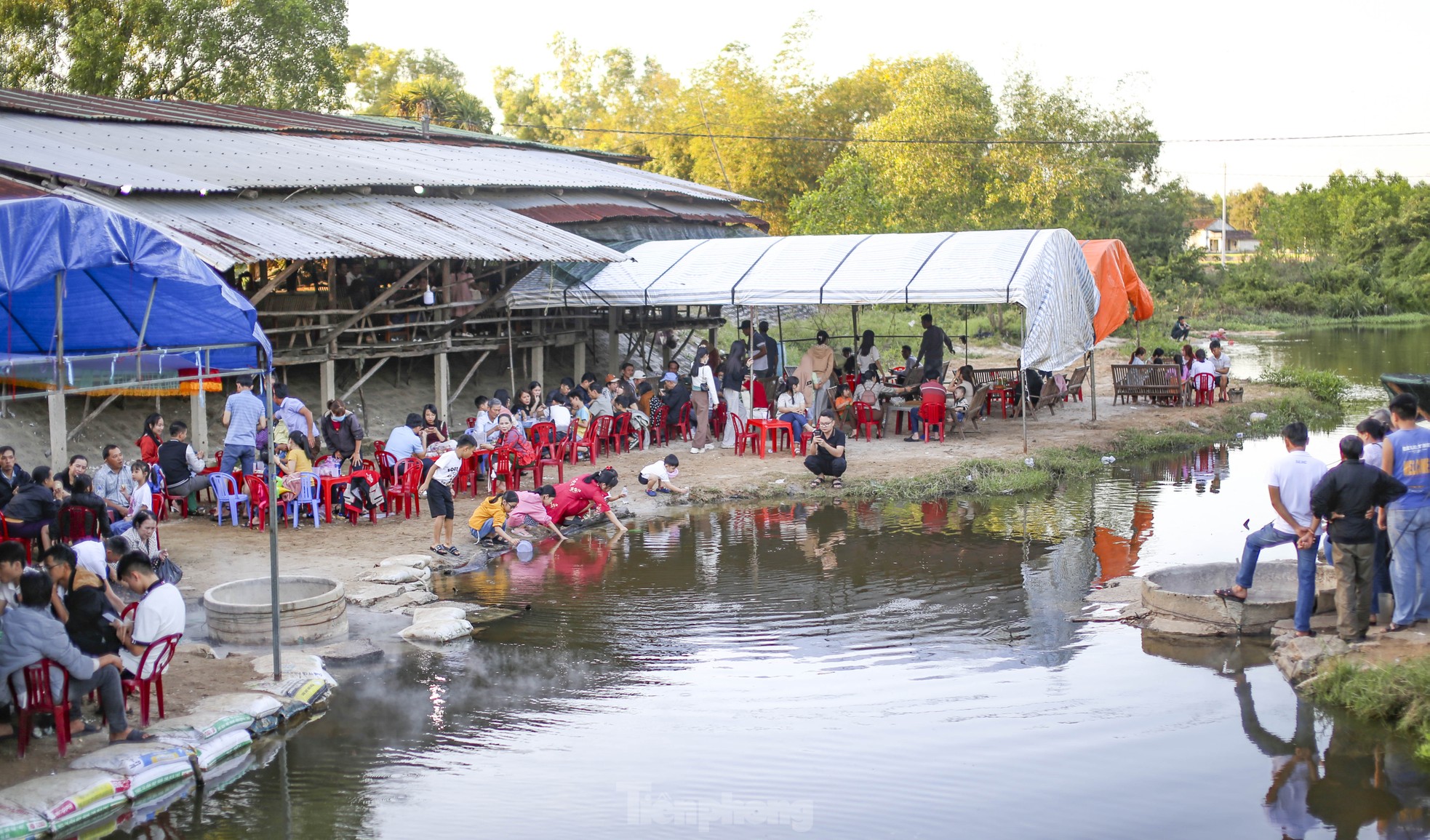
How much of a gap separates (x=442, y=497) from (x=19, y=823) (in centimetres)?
577

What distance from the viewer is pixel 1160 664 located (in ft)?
28.9

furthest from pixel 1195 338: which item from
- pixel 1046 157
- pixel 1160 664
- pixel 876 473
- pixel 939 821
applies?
pixel 939 821

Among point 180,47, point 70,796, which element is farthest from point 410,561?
point 180,47

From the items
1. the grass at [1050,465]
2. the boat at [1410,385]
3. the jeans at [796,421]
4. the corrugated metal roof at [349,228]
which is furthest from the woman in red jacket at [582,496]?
the boat at [1410,385]

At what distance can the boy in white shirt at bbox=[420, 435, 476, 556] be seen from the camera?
11680 millimetres

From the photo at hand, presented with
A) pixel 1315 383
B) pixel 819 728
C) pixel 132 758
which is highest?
pixel 1315 383

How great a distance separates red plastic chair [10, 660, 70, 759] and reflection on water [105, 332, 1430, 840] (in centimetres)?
87

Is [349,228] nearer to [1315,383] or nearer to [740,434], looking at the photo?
[740,434]

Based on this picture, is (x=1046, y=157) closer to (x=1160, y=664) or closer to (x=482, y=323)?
(x=482, y=323)

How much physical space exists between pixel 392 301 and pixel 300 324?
1931 mm

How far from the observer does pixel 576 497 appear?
13.0m

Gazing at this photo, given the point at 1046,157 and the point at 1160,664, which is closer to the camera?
the point at 1160,664

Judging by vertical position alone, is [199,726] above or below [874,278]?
below

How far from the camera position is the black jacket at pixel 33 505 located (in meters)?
9.62
